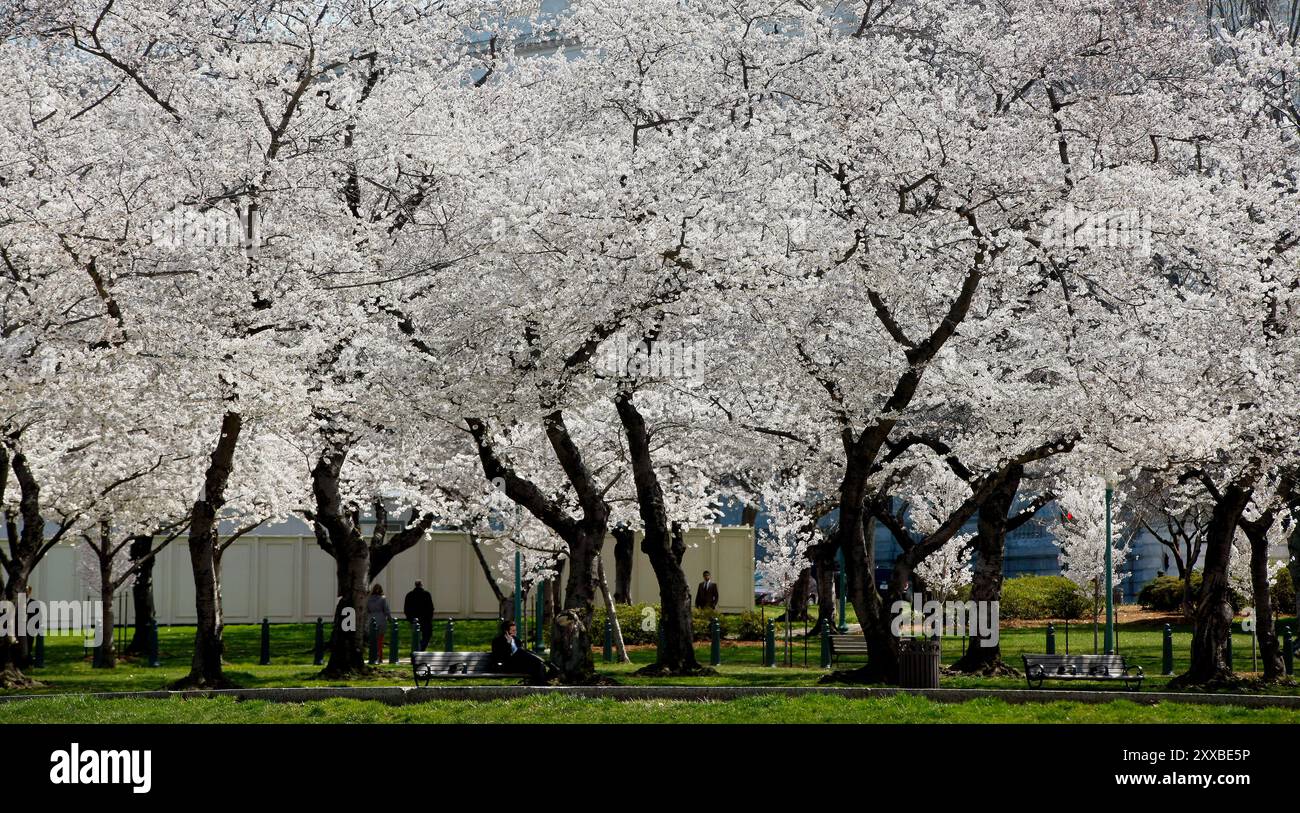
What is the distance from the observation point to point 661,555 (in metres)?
19.4

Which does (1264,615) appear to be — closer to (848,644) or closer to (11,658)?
(848,644)

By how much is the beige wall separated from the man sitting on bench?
1879 centimetres

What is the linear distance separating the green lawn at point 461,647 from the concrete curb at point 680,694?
2685 millimetres

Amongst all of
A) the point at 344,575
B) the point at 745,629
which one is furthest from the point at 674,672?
the point at 745,629

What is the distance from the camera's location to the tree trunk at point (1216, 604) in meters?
17.6

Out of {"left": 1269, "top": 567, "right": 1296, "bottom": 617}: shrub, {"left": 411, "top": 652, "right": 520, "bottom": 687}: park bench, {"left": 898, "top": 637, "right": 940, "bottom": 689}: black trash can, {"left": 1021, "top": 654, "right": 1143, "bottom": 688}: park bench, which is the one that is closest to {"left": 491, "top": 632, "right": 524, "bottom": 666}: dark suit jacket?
{"left": 411, "top": 652, "right": 520, "bottom": 687}: park bench

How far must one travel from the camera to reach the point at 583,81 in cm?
1980

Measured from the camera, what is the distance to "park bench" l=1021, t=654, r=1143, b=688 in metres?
16.5

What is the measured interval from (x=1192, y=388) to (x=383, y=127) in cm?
1112

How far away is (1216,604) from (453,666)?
9.31 meters

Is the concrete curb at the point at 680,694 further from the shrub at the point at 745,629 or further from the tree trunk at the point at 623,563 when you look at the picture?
the tree trunk at the point at 623,563

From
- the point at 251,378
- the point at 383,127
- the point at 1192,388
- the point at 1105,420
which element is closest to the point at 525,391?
the point at 251,378

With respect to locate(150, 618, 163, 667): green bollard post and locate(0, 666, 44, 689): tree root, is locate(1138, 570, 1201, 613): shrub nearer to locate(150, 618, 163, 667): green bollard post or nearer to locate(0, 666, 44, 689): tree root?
locate(150, 618, 163, 667): green bollard post
